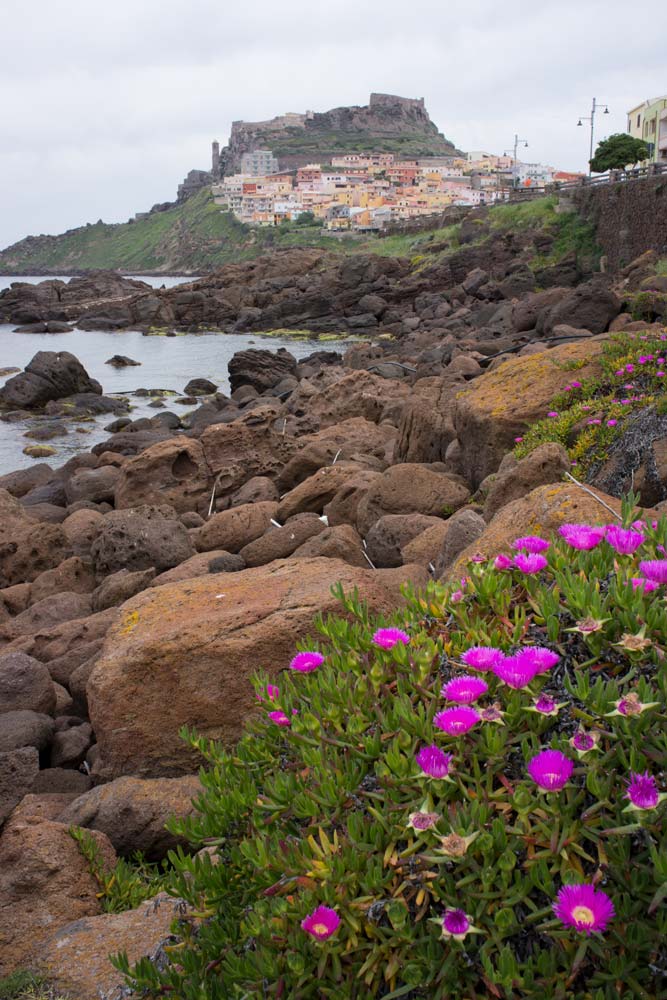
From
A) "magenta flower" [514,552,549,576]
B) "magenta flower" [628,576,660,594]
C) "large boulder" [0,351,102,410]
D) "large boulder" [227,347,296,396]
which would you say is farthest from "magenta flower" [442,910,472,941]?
"large boulder" [0,351,102,410]

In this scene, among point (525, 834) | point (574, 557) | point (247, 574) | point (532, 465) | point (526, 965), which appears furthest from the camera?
point (532, 465)

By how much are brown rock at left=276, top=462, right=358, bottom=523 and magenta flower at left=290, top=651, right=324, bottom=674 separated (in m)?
6.31

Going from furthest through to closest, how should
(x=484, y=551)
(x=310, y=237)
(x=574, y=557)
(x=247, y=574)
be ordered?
(x=310, y=237) < (x=247, y=574) < (x=484, y=551) < (x=574, y=557)

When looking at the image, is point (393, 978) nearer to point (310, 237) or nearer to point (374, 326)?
point (374, 326)

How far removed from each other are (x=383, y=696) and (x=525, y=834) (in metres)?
0.46

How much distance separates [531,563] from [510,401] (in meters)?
5.80

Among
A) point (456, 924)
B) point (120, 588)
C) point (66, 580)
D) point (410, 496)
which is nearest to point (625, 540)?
point (456, 924)

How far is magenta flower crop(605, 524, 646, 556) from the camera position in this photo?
6.50ft

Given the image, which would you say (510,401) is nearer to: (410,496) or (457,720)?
(410,496)

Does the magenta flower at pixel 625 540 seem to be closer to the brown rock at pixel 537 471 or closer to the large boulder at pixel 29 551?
the brown rock at pixel 537 471

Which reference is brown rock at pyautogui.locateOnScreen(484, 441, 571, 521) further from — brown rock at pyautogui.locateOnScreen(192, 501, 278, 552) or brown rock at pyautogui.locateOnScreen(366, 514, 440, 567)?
brown rock at pyautogui.locateOnScreen(192, 501, 278, 552)

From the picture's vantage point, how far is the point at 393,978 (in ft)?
4.85

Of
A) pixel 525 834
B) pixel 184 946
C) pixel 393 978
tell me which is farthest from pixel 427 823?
pixel 184 946

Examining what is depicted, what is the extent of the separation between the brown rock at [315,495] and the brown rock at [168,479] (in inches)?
105
